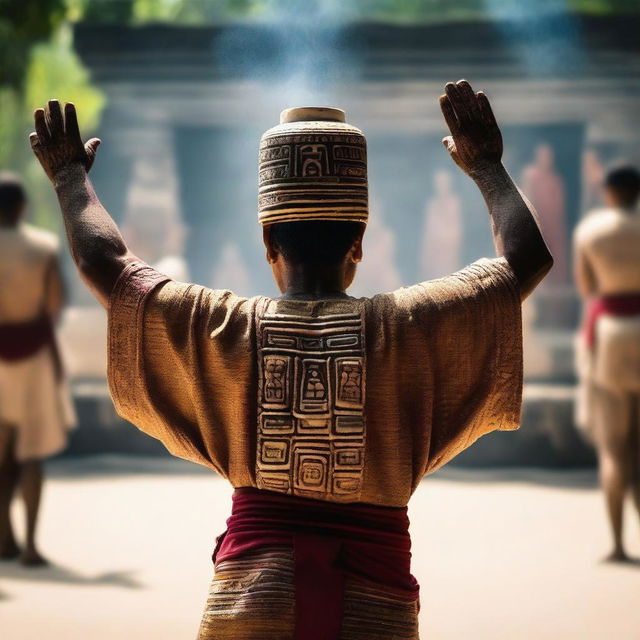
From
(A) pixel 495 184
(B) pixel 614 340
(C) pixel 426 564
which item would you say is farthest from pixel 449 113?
(B) pixel 614 340

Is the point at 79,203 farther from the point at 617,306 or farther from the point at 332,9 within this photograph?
the point at 332,9

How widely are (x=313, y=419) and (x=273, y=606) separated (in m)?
0.32

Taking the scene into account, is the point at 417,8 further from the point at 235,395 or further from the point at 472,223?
the point at 235,395

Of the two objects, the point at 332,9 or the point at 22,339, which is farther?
the point at 332,9

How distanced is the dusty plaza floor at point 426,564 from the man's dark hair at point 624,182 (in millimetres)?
1830

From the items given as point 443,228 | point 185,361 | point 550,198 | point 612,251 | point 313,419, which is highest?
point 550,198

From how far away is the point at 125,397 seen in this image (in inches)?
79.2

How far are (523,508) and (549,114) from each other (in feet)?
15.6

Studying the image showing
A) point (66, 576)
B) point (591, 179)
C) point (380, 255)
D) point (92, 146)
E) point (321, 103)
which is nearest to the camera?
point (92, 146)

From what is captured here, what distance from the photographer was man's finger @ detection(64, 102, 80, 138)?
6.77 ft

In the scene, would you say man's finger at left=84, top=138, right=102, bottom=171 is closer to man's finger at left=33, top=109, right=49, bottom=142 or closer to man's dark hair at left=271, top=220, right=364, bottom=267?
man's finger at left=33, top=109, right=49, bottom=142

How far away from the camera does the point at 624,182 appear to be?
585 centimetres

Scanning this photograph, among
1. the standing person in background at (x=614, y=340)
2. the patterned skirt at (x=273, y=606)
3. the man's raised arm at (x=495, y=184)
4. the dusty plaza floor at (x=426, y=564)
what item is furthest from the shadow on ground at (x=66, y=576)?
the man's raised arm at (x=495, y=184)

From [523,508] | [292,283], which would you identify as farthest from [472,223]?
[292,283]
